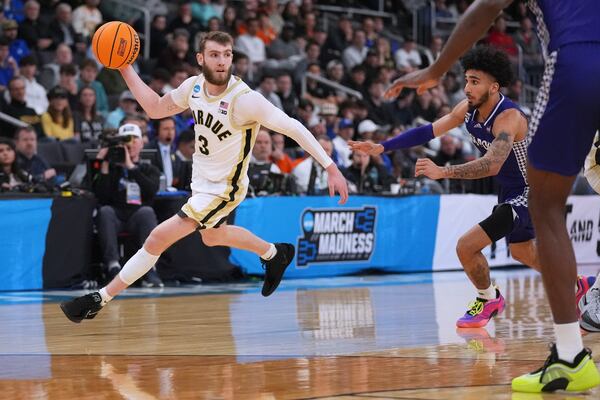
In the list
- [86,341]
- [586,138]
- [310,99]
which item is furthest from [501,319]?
[310,99]

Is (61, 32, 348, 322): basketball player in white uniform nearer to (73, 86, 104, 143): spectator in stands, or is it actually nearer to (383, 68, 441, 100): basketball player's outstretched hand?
(383, 68, 441, 100): basketball player's outstretched hand

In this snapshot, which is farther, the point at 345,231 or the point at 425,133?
the point at 345,231

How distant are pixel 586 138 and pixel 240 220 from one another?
8.28 meters

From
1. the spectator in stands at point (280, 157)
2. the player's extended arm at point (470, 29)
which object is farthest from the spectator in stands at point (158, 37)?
the player's extended arm at point (470, 29)

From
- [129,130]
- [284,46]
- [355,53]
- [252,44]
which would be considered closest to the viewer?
[129,130]

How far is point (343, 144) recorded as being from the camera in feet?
54.0

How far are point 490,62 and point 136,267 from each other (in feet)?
9.63

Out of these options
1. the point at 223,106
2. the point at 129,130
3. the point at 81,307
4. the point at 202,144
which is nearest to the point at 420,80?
the point at 223,106

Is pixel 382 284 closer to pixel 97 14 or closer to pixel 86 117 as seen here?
pixel 86 117

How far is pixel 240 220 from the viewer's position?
1267cm

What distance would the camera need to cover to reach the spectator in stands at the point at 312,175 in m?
13.8

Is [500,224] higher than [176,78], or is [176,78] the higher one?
[176,78]

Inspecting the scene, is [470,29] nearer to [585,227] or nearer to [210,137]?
[210,137]

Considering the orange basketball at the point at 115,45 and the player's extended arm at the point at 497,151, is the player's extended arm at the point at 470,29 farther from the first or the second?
the orange basketball at the point at 115,45
